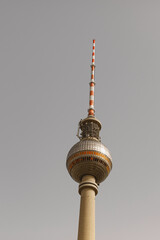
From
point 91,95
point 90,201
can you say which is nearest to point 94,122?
point 91,95

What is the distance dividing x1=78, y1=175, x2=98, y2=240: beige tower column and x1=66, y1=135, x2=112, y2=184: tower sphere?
6.08ft

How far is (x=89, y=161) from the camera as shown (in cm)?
5956

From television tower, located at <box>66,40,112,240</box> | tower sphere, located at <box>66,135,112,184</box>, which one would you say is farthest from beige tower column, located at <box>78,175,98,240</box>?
tower sphere, located at <box>66,135,112,184</box>

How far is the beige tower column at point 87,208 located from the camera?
50.0 metres

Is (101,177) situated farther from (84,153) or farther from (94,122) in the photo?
(94,122)

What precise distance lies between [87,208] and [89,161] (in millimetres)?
10371

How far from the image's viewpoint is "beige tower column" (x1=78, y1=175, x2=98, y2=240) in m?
50.0

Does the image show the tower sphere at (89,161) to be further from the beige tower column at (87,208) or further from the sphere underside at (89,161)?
the beige tower column at (87,208)

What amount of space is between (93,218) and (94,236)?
336 cm

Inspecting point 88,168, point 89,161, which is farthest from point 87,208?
point 89,161

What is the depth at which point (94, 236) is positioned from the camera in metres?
50.4

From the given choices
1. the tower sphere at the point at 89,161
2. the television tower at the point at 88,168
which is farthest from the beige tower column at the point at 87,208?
the tower sphere at the point at 89,161

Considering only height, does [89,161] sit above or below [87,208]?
above

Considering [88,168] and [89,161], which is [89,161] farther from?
[88,168]
